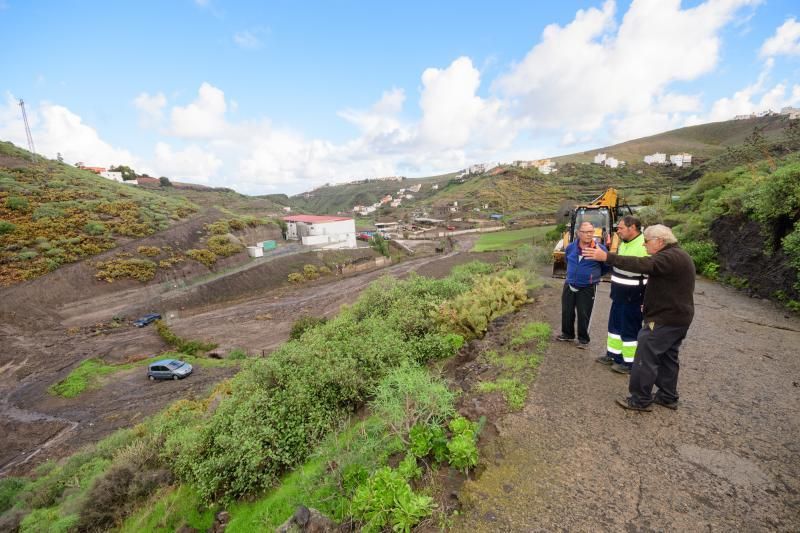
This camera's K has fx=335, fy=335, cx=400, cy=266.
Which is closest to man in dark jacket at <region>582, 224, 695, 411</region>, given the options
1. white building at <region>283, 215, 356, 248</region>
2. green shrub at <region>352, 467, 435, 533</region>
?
green shrub at <region>352, 467, 435, 533</region>

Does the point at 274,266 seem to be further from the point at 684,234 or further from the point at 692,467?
the point at 692,467

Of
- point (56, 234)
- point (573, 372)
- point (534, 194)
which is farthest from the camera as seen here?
point (534, 194)

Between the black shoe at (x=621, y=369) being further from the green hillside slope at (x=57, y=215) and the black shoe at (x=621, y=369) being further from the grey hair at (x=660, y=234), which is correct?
the green hillside slope at (x=57, y=215)

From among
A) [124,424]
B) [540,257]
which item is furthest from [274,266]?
[540,257]

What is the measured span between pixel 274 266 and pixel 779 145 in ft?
164

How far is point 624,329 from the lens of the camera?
4.43 metres

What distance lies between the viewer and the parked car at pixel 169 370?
15.7m

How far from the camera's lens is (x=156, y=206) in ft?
128

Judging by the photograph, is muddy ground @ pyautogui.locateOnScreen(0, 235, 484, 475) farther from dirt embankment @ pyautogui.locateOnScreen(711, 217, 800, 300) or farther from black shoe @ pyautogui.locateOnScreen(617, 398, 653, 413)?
dirt embankment @ pyautogui.locateOnScreen(711, 217, 800, 300)

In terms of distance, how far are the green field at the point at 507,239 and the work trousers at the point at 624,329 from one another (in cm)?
3954

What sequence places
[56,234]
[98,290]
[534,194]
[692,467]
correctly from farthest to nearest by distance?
1. [534,194]
2. [56,234]
3. [98,290]
4. [692,467]

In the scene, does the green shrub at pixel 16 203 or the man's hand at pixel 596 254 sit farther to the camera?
the green shrub at pixel 16 203

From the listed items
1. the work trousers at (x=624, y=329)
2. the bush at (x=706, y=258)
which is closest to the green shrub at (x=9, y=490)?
the work trousers at (x=624, y=329)

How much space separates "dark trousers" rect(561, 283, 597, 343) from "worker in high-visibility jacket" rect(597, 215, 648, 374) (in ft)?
1.84
